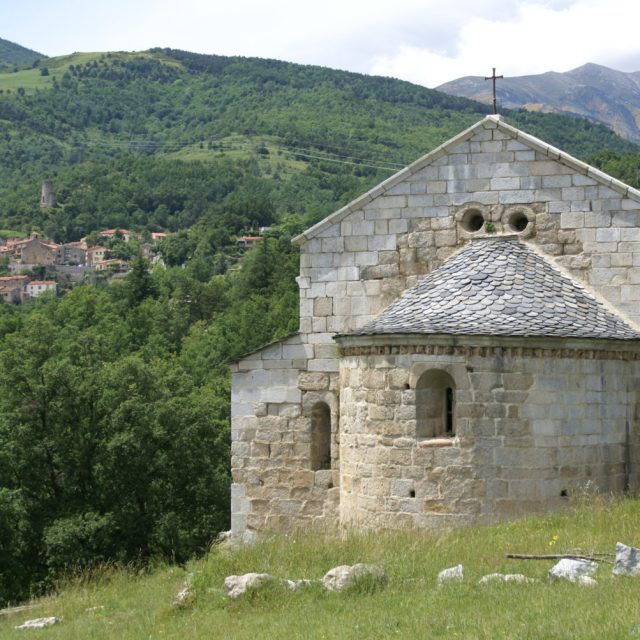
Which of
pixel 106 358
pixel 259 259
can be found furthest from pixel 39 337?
pixel 259 259

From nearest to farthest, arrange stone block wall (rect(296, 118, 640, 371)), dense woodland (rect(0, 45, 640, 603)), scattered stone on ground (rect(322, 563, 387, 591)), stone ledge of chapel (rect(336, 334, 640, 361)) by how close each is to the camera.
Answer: scattered stone on ground (rect(322, 563, 387, 591)) → stone ledge of chapel (rect(336, 334, 640, 361)) → stone block wall (rect(296, 118, 640, 371)) → dense woodland (rect(0, 45, 640, 603))

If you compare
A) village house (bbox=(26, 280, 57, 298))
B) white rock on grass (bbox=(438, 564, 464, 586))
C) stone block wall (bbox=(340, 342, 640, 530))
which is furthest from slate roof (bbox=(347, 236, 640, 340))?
village house (bbox=(26, 280, 57, 298))

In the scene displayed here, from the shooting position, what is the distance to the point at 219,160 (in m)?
187

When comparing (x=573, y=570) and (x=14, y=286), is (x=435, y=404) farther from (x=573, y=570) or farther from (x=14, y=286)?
(x=14, y=286)

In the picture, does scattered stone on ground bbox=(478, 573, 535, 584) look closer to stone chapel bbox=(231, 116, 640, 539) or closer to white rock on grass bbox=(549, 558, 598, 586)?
white rock on grass bbox=(549, 558, 598, 586)

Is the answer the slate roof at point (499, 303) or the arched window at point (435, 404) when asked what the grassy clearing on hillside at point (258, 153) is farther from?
the arched window at point (435, 404)

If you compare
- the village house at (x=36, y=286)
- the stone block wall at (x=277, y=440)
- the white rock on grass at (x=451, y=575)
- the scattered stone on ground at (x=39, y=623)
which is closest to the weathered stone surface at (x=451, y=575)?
the white rock on grass at (x=451, y=575)

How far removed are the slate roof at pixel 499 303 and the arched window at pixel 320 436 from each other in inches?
84.3

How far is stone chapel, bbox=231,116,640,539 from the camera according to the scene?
1642 cm

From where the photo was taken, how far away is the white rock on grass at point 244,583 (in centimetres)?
1287

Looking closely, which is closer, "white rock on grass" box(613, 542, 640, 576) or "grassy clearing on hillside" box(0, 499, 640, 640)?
"grassy clearing on hillside" box(0, 499, 640, 640)

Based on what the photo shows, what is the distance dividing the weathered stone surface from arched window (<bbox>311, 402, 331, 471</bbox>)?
676 centimetres

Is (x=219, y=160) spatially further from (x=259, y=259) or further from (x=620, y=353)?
(x=620, y=353)

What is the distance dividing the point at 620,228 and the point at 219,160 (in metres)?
171
